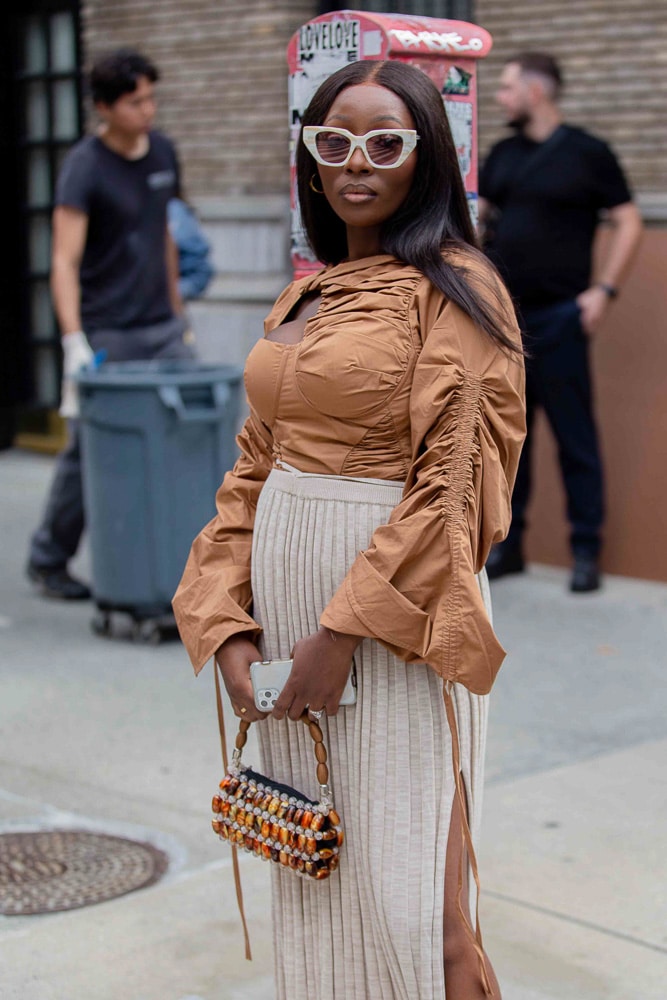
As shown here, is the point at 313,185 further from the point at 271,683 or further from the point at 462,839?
the point at 462,839

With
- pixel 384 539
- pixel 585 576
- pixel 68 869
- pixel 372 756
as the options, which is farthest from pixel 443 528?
pixel 585 576

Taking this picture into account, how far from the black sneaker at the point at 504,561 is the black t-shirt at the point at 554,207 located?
1.19 m

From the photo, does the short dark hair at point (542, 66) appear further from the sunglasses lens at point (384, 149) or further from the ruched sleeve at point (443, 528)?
the ruched sleeve at point (443, 528)

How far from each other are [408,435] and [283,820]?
2.41 ft

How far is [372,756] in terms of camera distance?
2.69 meters

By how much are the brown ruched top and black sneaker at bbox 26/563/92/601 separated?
428cm

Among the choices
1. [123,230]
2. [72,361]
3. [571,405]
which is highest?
[123,230]

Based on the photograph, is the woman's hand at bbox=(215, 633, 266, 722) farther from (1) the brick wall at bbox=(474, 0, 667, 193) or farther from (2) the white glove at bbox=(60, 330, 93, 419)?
(1) the brick wall at bbox=(474, 0, 667, 193)

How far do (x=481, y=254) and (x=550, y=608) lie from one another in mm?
4197

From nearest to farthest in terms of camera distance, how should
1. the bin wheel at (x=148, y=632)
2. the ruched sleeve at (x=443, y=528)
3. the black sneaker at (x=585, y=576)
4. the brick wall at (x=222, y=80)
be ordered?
1. the ruched sleeve at (x=443, y=528)
2. the bin wheel at (x=148, y=632)
3. the black sneaker at (x=585, y=576)
4. the brick wall at (x=222, y=80)

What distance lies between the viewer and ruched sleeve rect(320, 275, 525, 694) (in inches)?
98.3

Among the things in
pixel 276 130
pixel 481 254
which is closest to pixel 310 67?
pixel 481 254

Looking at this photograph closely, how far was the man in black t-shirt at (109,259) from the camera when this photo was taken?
21.1ft

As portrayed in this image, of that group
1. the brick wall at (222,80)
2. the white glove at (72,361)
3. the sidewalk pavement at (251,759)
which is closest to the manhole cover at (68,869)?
the sidewalk pavement at (251,759)
